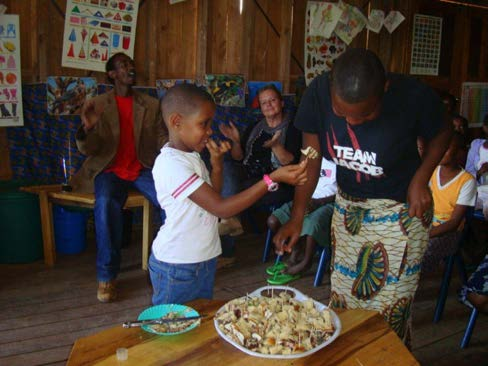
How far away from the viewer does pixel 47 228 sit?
12.8 ft

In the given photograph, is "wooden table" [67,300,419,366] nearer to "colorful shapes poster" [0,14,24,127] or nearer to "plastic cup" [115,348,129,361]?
"plastic cup" [115,348,129,361]

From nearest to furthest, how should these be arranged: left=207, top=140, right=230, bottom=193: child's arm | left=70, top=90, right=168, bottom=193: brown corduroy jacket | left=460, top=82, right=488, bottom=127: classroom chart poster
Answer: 1. left=207, top=140, right=230, bottom=193: child's arm
2. left=70, top=90, right=168, bottom=193: brown corduroy jacket
3. left=460, top=82, right=488, bottom=127: classroom chart poster

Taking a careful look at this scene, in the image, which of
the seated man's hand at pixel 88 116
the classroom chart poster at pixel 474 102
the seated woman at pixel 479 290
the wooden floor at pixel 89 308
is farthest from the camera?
the classroom chart poster at pixel 474 102

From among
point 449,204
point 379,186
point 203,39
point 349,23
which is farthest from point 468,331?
point 349,23

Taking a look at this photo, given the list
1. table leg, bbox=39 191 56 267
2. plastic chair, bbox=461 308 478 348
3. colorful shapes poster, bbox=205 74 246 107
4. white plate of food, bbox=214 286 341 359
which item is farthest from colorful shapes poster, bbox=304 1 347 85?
white plate of food, bbox=214 286 341 359

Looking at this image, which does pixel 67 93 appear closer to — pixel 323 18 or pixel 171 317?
pixel 323 18

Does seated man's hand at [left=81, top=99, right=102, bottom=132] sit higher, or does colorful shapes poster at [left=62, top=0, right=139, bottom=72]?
colorful shapes poster at [left=62, top=0, right=139, bottom=72]

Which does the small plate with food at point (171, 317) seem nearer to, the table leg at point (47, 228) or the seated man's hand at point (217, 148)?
the seated man's hand at point (217, 148)

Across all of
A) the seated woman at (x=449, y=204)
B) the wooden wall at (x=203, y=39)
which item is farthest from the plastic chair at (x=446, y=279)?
the wooden wall at (x=203, y=39)

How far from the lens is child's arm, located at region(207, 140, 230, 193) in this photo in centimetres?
197

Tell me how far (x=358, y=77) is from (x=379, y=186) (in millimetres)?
488

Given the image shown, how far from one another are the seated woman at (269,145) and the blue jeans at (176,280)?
7.19 ft

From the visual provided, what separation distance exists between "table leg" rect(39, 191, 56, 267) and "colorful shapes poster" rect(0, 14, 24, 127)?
0.73 meters

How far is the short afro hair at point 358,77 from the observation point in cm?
160
